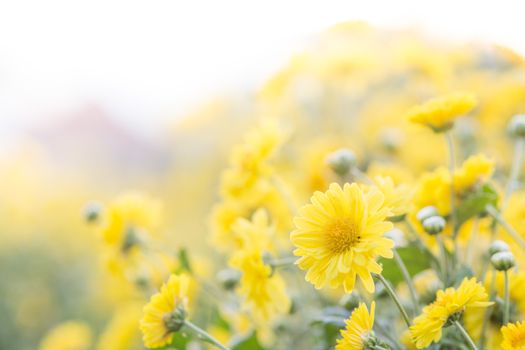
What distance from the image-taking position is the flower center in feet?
2.02

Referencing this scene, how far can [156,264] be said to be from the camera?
120cm

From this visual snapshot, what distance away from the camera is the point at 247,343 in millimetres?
876

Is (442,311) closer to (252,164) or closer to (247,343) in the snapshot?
(247,343)

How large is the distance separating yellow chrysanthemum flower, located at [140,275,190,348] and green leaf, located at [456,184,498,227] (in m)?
0.35

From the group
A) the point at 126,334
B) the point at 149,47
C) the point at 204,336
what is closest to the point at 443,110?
the point at 204,336

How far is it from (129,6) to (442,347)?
8.22 ft

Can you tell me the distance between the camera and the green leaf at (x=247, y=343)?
2.85 ft

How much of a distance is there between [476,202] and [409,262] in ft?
0.35

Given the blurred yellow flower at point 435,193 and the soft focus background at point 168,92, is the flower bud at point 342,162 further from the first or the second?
the soft focus background at point 168,92

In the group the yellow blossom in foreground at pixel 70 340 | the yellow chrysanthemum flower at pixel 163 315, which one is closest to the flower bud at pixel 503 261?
the yellow chrysanthemum flower at pixel 163 315

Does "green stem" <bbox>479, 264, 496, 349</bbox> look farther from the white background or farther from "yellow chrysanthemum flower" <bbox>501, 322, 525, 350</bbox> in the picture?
the white background

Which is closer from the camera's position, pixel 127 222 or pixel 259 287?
pixel 259 287

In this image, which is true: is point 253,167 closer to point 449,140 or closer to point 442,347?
point 449,140

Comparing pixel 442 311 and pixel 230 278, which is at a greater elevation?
pixel 442 311
